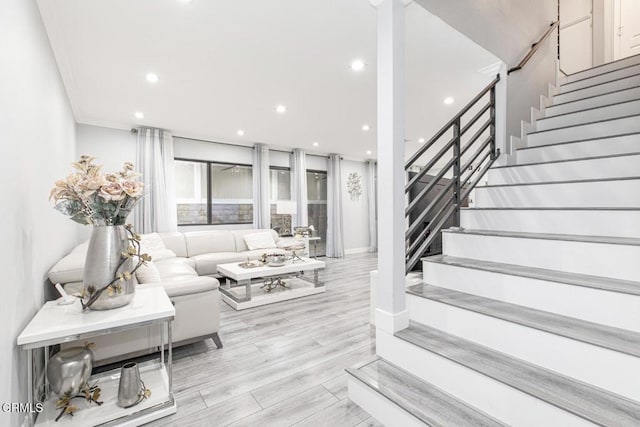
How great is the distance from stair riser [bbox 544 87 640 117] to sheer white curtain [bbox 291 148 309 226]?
15.0 feet

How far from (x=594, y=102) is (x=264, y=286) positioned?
4448 mm

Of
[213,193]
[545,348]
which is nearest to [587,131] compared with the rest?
[545,348]

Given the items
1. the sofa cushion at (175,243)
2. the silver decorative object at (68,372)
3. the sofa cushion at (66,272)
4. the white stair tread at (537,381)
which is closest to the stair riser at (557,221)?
the white stair tread at (537,381)

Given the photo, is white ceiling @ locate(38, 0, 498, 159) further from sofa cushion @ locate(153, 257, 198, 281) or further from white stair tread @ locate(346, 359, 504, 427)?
white stair tread @ locate(346, 359, 504, 427)

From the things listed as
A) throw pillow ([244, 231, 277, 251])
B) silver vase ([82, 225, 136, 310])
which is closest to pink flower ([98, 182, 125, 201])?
silver vase ([82, 225, 136, 310])

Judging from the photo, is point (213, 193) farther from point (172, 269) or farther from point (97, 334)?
point (97, 334)

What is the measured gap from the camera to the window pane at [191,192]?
5414mm

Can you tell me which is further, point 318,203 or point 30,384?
point 318,203

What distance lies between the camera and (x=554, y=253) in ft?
5.19

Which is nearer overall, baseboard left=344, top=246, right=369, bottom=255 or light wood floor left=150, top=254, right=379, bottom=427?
light wood floor left=150, top=254, right=379, bottom=427

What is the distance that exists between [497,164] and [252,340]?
2.91 m

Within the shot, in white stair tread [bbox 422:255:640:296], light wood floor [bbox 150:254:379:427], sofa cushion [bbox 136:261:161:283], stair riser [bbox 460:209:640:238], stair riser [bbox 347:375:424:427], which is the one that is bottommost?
light wood floor [bbox 150:254:379:427]

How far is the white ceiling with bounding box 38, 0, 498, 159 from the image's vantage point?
2057mm

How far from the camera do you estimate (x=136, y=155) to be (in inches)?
188
